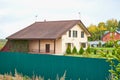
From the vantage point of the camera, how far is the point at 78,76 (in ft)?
40.2

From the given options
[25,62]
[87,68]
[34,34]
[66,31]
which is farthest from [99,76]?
[34,34]

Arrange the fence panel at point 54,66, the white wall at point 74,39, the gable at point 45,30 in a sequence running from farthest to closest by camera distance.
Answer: the white wall at point 74,39 < the gable at point 45,30 < the fence panel at point 54,66

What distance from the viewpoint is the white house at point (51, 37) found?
1618 inches

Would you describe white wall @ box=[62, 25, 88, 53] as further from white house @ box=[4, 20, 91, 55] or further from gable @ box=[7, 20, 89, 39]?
gable @ box=[7, 20, 89, 39]

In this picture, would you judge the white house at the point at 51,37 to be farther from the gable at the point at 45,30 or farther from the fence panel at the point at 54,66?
the fence panel at the point at 54,66

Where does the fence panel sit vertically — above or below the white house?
below

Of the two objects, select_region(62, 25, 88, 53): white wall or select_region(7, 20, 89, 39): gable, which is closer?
select_region(7, 20, 89, 39): gable

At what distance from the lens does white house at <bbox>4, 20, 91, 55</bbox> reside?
41094 millimetres

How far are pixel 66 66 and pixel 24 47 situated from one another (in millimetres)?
31388

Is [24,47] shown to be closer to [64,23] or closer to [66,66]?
[64,23]

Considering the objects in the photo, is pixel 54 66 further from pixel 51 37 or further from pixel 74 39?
pixel 74 39

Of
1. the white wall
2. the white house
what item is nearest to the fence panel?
the white house

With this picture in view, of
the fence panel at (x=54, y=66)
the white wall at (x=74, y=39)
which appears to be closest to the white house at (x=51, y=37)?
the white wall at (x=74, y=39)

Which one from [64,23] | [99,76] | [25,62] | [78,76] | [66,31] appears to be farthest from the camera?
[64,23]
